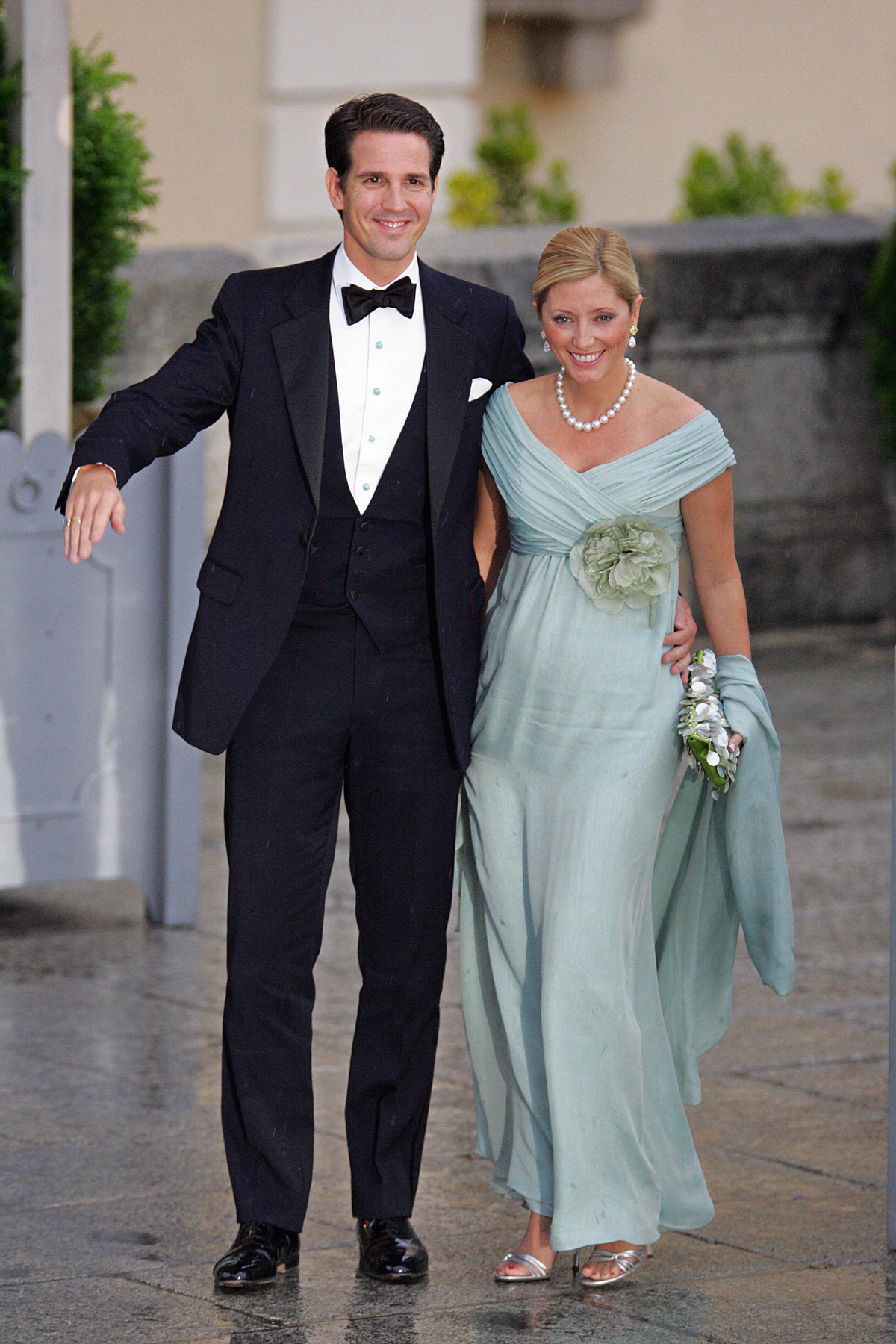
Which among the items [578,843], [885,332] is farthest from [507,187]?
[578,843]

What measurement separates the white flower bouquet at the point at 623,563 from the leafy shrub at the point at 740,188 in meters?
9.67

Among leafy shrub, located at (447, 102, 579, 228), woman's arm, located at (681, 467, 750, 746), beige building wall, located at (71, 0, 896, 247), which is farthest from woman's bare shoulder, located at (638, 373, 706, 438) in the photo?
leafy shrub, located at (447, 102, 579, 228)

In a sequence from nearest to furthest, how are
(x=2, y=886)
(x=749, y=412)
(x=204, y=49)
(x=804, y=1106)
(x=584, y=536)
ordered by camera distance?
(x=584, y=536), (x=804, y=1106), (x=2, y=886), (x=749, y=412), (x=204, y=49)

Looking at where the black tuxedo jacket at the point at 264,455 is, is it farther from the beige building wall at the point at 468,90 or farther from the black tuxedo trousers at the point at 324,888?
the beige building wall at the point at 468,90

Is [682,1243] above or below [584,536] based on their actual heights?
below

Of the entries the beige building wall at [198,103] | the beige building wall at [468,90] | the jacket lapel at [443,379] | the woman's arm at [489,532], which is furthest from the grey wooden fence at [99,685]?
the beige building wall at [198,103]

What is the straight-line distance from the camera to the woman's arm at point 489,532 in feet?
12.9

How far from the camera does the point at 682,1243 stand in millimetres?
3959

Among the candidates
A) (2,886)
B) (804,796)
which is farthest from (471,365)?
(804,796)

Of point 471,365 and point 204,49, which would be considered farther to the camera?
point 204,49

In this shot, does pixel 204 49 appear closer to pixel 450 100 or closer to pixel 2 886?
pixel 450 100

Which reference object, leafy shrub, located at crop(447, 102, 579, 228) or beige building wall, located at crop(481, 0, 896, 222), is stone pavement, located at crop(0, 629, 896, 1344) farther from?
beige building wall, located at crop(481, 0, 896, 222)

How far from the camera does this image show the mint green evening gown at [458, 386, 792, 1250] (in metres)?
3.71

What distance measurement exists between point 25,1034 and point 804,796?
139 inches
